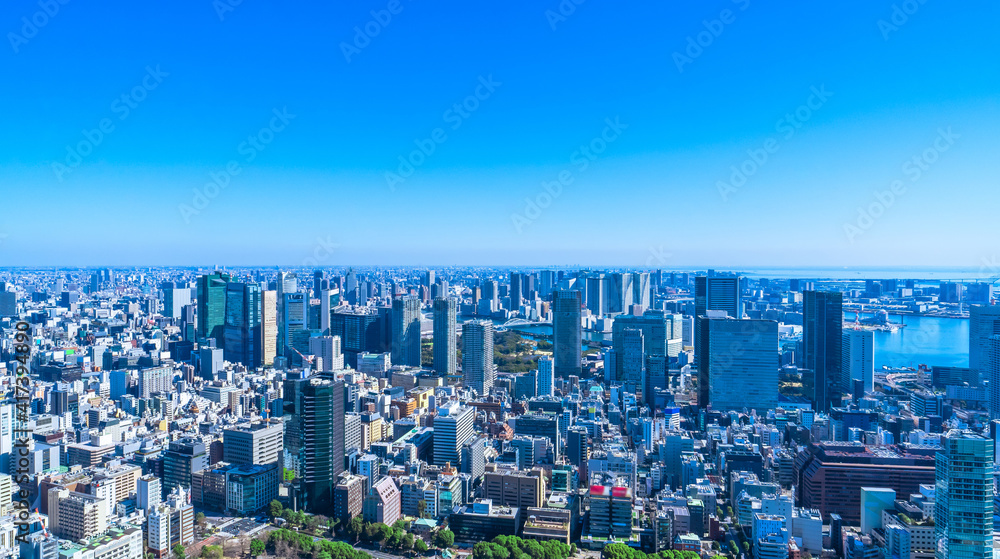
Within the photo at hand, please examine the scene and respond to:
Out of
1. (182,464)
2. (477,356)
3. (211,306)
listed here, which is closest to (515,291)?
(211,306)

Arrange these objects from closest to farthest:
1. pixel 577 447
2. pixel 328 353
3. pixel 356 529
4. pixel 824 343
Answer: pixel 356 529
pixel 577 447
pixel 824 343
pixel 328 353

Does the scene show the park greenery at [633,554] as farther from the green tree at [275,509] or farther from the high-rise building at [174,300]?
the high-rise building at [174,300]

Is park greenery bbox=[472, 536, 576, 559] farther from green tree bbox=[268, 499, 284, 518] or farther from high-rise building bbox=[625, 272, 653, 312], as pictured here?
high-rise building bbox=[625, 272, 653, 312]

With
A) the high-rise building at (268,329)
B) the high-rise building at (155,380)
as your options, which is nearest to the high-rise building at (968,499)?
the high-rise building at (155,380)

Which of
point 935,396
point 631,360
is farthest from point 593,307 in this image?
point 935,396

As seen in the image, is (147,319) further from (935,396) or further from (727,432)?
(935,396)

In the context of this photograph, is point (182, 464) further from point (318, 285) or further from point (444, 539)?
point (318, 285)
